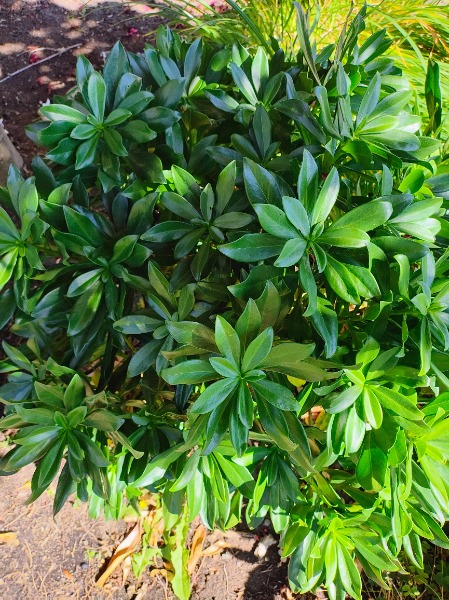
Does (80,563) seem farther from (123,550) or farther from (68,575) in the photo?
(123,550)

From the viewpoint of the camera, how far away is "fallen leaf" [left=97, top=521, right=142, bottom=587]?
200cm

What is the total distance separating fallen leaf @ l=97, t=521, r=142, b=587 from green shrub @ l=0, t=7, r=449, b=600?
1.88 ft

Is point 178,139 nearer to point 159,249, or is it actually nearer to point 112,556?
point 159,249

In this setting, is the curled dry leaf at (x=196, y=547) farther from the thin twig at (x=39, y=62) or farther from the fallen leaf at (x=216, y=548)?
the thin twig at (x=39, y=62)

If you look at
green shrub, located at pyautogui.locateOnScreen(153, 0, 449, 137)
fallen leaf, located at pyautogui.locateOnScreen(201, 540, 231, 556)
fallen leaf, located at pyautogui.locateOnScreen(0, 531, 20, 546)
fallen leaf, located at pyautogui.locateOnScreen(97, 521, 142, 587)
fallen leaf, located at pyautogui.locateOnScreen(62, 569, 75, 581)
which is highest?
green shrub, located at pyautogui.locateOnScreen(153, 0, 449, 137)

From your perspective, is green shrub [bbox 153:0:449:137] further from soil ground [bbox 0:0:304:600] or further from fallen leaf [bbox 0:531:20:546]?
fallen leaf [bbox 0:531:20:546]

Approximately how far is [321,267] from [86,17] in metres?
3.08

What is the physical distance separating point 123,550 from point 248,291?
148 cm

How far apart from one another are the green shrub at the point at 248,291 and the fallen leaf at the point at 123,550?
1.88 ft

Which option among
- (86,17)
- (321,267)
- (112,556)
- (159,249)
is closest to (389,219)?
(321,267)

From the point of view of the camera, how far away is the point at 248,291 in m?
1.05

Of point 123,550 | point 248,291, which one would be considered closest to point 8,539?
point 123,550

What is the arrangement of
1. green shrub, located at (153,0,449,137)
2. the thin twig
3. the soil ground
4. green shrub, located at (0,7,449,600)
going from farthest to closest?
1. the thin twig
2. green shrub, located at (153,0,449,137)
3. the soil ground
4. green shrub, located at (0,7,449,600)

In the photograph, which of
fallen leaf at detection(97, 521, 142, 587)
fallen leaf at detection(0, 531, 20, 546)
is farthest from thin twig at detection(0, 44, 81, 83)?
fallen leaf at detection(97, 521, 142, 587)
